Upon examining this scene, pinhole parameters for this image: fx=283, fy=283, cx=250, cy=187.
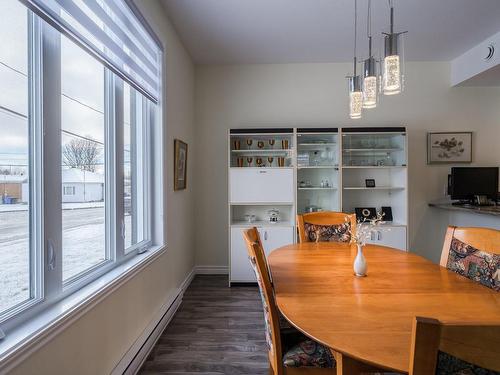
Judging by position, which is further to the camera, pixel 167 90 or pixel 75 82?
pixel 167 90

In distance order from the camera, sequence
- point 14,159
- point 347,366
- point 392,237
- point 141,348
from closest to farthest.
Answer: point 347,366, point 14,159, point 141,348, point 392,237

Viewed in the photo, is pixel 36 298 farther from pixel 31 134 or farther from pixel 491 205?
pixel 491 205

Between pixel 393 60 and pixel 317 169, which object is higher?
pixel 393 60

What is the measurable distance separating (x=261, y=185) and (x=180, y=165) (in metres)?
1.03

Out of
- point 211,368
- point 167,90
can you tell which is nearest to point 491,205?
point 211,368

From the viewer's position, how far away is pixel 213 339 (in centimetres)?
233

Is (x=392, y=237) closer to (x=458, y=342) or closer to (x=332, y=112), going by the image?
(x=332, y=112)

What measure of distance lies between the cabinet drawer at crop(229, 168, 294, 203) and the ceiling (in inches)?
59.0

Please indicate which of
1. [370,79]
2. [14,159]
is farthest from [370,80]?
[14,159]

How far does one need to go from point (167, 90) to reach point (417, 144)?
3373 millimetres

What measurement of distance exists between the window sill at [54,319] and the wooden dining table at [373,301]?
0.94 meters

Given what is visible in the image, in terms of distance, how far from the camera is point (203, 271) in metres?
3.99

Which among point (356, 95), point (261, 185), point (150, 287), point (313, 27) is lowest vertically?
point (150, 287)

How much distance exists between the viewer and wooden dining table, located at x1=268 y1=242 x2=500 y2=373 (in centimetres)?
93
